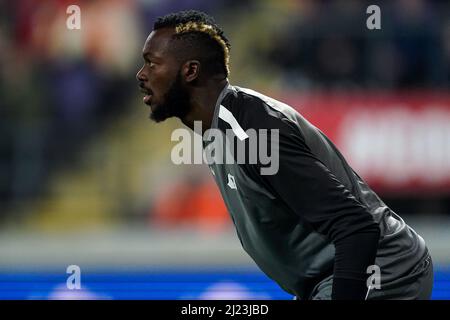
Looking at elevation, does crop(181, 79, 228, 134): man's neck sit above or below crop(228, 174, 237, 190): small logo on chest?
above

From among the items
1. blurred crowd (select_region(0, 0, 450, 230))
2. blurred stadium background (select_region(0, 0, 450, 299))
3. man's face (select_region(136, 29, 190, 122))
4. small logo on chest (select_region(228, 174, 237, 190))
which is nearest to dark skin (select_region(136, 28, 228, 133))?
man's face (select_region(136, 29, 190, 122))

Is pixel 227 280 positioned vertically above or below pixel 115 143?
below

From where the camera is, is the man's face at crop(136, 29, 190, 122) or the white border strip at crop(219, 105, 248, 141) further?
the man's face at crop(136, 29, 190, 122)

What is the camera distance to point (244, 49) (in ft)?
26.2

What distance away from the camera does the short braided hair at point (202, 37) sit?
3012mm

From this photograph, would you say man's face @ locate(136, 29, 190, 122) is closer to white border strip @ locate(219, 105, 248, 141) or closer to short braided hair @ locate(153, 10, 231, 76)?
short braided hair @ locate(153, 10, 231, 76)

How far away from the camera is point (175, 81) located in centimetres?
301

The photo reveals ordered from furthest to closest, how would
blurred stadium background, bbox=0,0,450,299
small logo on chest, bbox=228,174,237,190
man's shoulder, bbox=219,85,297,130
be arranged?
blurred stadium background, bbox=0,0,450,299, small logo on chest, bbox=228,174,237,190, man's shoulder, bbox=219,85,297,130

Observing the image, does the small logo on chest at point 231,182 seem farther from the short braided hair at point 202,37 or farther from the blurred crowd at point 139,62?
the blurred crowd at point 139,62

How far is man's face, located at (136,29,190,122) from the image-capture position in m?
3.01

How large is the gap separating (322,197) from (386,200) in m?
5.19
